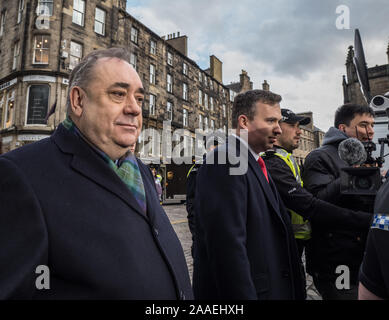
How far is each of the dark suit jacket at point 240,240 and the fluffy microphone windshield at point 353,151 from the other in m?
0.64

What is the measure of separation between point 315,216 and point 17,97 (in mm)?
19836

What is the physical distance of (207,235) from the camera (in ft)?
5.86

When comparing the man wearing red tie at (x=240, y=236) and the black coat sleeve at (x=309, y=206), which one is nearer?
the man wearing red tie at (x=240, y=236)

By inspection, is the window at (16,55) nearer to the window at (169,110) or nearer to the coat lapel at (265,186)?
the window at (169,110)

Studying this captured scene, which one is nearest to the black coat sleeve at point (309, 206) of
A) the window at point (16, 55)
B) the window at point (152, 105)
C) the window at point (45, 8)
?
the window at point (45, 8)

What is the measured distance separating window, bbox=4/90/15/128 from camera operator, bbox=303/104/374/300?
66.5 ft

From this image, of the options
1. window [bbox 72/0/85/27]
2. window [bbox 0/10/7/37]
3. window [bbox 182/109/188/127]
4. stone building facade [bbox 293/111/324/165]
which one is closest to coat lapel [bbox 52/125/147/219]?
window [bbox 72/0/85/27]

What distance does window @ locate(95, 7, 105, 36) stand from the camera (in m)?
19.5

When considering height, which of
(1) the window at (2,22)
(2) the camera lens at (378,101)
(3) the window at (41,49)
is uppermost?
(1) the window at (2,22)

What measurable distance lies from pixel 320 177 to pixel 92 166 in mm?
2109

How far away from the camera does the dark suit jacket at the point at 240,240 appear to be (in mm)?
1640

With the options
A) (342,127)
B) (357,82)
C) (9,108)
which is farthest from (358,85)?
(9,108)

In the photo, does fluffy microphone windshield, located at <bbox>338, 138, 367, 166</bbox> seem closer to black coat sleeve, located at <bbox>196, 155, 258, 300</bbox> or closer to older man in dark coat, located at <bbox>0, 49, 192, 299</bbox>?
black coat sleeve, located at <bbox>196, 155, 258, 300</bbox>
